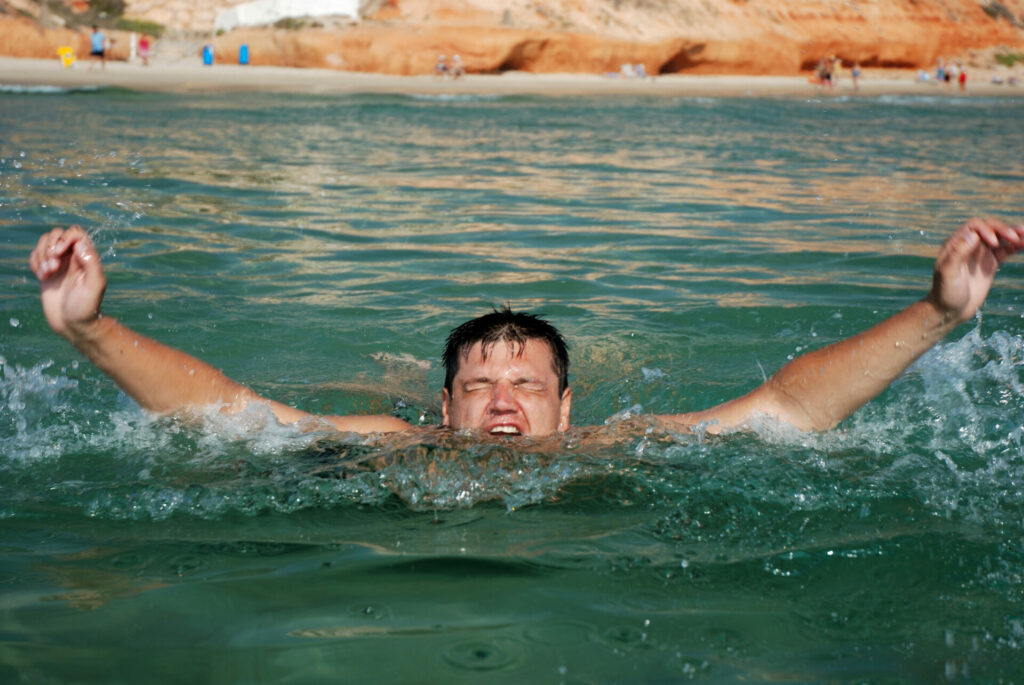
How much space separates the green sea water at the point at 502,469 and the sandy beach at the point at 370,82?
67.4 feet

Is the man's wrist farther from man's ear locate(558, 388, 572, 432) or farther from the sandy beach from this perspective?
the sandy beach

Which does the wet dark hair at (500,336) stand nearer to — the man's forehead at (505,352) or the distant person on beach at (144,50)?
the man's forehead at (505,352)

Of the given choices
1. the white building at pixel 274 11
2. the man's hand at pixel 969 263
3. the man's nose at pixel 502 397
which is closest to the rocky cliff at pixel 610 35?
the white building at pixel 274 11

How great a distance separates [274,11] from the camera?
3672 centimetres

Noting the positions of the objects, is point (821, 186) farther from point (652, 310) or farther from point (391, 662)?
point (391, 662)

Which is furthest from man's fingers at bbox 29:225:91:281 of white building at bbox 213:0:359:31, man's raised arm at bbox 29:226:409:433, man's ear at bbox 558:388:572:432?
white building at bbox 213:0:359:31

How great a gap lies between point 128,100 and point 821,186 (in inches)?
693

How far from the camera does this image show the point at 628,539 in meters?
2.97

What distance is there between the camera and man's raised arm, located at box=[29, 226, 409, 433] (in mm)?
2957

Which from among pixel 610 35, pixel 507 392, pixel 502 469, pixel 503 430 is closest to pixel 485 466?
pixel 502 469

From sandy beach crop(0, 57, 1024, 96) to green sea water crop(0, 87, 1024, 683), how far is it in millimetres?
20551

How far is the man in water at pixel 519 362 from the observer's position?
3.01 metres

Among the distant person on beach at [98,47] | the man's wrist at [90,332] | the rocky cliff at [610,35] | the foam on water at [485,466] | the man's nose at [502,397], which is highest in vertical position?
the rocky cliff at [610,35]

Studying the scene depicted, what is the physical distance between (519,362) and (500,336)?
126 millimetres
